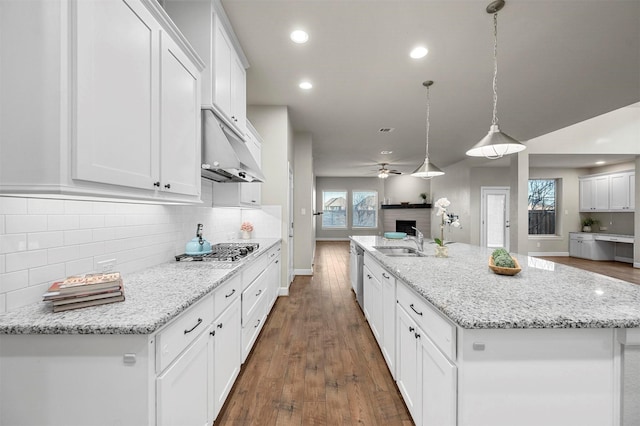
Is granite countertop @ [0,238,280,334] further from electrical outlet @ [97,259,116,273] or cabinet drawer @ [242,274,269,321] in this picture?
cabinet drawer @ [242,274,269,321]

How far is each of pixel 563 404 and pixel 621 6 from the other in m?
2.99

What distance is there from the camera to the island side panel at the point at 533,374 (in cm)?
107

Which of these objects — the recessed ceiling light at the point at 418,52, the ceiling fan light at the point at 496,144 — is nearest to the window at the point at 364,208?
the recessed ceiling light at the point at 418,52

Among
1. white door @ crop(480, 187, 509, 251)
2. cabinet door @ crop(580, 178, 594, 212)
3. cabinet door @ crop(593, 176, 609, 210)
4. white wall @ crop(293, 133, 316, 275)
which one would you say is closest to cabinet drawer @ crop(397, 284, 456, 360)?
white wall @ crop(293, 133, 316, 275)

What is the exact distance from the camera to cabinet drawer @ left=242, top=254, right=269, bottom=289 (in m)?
2.17

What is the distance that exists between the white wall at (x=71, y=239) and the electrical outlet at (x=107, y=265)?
0.07 feet

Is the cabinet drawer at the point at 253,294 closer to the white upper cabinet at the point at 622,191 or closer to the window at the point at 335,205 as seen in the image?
the window at the point at 335,205

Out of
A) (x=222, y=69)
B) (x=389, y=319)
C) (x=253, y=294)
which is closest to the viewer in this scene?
(x=389, y=319)

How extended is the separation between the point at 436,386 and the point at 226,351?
1.23 m

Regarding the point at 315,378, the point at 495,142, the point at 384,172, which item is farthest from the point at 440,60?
the point at 384,172

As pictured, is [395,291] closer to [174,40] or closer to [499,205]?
[174,40]

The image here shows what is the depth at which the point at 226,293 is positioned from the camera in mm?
1723

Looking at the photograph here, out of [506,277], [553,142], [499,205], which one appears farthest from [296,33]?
[499,205]

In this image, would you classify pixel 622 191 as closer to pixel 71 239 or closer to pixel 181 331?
pixel 181 331
